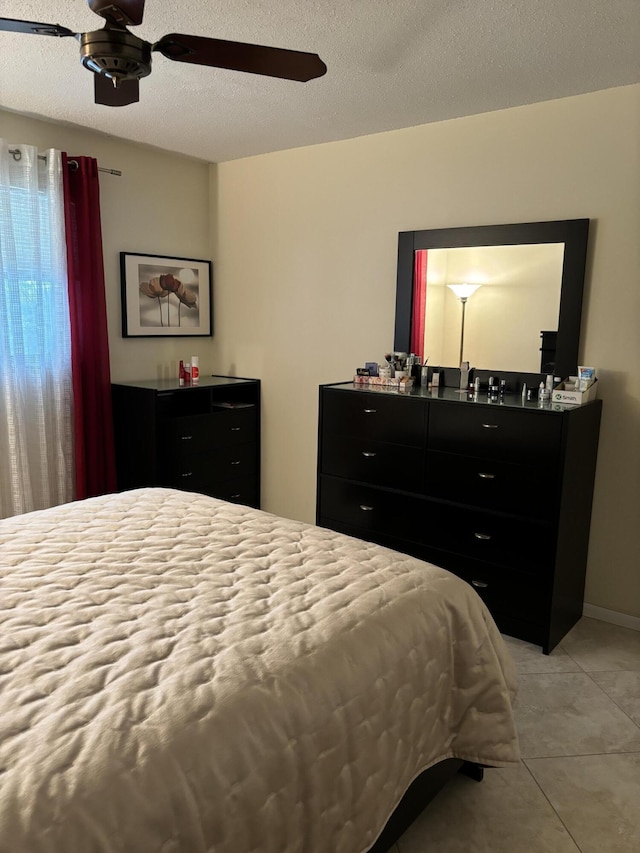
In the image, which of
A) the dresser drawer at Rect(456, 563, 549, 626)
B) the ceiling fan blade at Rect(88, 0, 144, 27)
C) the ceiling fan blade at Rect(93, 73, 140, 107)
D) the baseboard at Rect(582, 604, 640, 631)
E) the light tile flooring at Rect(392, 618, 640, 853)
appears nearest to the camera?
the ceiling fan blade at Rect(88, 0, 144, 27)

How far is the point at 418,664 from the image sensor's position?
167cm

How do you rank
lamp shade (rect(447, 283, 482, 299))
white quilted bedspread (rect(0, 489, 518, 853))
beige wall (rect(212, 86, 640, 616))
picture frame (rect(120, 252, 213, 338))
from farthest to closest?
picture frame (rect(120, 252, 213, 338)), lamp shade (rect(447, 283, 482, 299)), beige wall (rect(212, 86, 640, 616)), white quilted bedspread (rect(0, 489, 518, 853))

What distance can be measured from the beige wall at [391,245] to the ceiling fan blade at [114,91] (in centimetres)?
189

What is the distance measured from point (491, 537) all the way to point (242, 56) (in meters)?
2.21

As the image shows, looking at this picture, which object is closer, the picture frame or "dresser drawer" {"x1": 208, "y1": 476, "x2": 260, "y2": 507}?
the picture frame

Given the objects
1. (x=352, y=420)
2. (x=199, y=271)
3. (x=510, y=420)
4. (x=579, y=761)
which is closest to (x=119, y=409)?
(x=199, y=271)

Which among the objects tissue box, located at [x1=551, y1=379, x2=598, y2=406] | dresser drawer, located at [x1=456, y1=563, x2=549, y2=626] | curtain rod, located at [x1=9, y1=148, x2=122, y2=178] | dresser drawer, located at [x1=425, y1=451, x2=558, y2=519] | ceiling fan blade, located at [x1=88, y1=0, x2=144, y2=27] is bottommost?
Answer: dresser drawer, located at [x1=456, y1=563, x2=549, y2=626]

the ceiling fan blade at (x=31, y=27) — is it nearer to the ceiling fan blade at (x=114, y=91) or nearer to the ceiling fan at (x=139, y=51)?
the ceiling fan at (x=139, y=51)

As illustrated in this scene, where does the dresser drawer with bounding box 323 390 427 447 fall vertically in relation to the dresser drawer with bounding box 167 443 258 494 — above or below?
above

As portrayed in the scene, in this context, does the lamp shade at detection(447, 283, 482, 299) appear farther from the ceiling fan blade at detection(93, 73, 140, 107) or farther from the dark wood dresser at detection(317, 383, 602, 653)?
the ceiling fan blade at detection(93, 73, 140, 107)

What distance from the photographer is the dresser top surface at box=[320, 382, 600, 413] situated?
284 cm

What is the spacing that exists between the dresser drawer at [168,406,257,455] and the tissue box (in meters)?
2.15

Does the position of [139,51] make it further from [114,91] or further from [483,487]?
[483,487]

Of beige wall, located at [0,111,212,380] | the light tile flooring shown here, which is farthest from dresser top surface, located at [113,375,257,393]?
the light tile flooring
